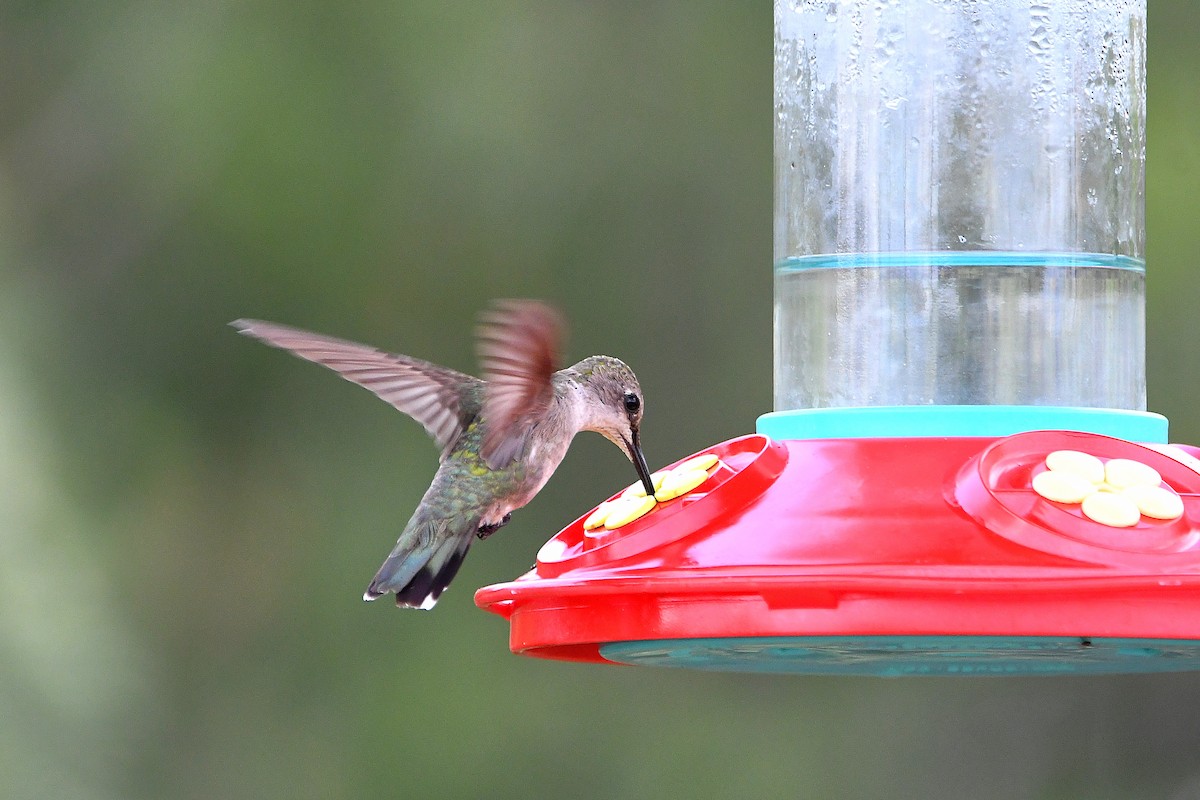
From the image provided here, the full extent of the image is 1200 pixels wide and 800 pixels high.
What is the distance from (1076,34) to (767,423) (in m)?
1.11

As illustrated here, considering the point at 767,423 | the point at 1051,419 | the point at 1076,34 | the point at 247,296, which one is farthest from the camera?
the point at 247,296

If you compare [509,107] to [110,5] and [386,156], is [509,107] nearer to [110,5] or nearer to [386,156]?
[386,156]

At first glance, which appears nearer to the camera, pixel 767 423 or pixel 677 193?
pixel 767 423

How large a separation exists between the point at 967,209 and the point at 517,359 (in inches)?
38.5

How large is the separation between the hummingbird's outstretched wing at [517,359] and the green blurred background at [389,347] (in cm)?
438

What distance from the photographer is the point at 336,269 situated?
8398 millimetres

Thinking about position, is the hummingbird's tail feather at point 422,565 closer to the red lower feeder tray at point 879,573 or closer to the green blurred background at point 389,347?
the red lower feeder tray at point 879,573

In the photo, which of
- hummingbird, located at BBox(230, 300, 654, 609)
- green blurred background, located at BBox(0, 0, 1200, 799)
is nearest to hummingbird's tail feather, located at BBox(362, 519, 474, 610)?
hummingbird, located at BBox(230, 300, 654, 609)

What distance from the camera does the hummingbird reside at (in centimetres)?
401

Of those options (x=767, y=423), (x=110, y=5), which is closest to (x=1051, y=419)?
(x=767, y=423)

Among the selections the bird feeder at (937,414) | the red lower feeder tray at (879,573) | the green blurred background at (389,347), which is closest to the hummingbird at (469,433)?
the bird feeder at (937,414)

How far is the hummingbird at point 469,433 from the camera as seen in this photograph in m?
4.01

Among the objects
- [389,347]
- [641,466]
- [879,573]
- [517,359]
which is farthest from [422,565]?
[389,347]

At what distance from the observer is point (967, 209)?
361 centimetres
